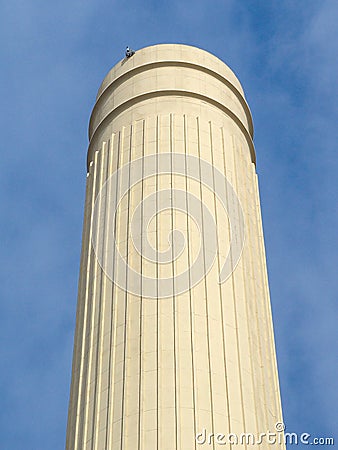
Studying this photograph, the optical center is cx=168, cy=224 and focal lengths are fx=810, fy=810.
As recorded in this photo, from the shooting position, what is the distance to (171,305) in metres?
20.1

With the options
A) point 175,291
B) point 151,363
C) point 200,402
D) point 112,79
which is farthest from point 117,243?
point 112,79

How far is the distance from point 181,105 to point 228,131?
5.45 ft

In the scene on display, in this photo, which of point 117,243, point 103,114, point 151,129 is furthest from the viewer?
point 103,114

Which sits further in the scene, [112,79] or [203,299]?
[112,79]

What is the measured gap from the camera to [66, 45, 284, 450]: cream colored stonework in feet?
60.4

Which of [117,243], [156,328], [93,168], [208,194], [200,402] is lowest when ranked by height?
[200,402]

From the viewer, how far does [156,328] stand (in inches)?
774

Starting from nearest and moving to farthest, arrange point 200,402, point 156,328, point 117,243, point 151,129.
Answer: point 200,402, point 156,328, point 117,243, point 151,129

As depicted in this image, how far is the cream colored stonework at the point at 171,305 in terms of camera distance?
18.4m

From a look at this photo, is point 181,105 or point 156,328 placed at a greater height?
point 181,105

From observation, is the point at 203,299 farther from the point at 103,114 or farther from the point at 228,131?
the point at 103,114

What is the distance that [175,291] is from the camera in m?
20.3

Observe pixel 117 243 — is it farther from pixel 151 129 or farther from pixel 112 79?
pixel 112 79

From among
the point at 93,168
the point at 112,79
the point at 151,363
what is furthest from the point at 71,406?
the point at 112,79
